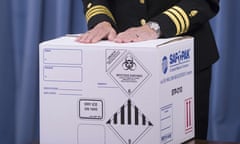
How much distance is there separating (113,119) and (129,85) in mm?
70

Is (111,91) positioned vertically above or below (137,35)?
below

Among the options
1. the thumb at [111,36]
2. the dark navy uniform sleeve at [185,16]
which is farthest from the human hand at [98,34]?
the dark navy uniform sleeve at [185,16]

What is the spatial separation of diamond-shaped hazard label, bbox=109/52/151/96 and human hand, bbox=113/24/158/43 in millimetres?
66

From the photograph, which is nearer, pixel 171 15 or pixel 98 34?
pixel 98 34

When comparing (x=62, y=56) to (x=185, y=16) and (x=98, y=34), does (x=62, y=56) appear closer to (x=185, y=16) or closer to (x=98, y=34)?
(x=98, y=34)

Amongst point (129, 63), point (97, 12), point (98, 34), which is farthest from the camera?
point (97, 12)

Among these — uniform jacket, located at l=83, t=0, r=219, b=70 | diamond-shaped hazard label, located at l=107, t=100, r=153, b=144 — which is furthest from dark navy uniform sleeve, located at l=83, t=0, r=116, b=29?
diamond-shaped hazard label, located at l=107, t=100, r=153, b=144

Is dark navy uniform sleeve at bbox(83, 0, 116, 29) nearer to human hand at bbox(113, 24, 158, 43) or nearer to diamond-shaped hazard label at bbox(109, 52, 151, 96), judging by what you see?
human hand at bbox(113, 24, 158, 43)

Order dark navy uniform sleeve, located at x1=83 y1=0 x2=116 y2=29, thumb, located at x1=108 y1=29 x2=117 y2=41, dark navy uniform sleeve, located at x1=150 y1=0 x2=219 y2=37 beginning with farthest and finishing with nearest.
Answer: dark navy uniform sleeve, located at x1=83 y1=0 x2=116 y2=29 → dark navy uniform sleeve, located at x1=150 y1=0 x2=219 y2=37 → thumb, located at x1=108 y1=29 x2=117 y2=41

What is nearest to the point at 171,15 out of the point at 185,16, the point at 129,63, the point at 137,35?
the point at 185,16

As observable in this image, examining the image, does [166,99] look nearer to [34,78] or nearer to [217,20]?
[217,20]

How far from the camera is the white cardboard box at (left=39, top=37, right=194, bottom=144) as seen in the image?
900 mm

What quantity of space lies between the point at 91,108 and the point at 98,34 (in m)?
0.17

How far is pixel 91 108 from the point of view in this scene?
92 centimetres
